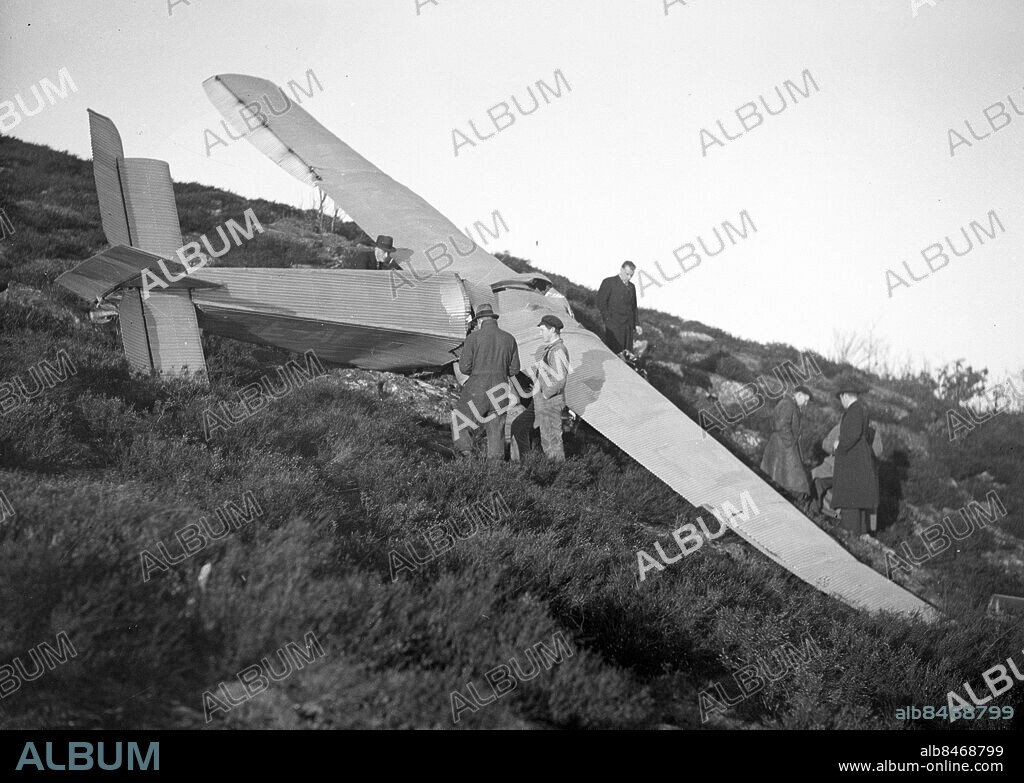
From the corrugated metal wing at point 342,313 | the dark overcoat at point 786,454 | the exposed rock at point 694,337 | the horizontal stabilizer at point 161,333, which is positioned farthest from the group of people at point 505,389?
the exposed rock at point 694,337

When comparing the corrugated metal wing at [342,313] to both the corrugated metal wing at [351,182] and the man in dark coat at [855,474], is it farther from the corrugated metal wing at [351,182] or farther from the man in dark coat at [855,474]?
the man in dark coat at [855,474]

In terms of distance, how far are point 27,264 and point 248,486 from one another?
7.35 meters

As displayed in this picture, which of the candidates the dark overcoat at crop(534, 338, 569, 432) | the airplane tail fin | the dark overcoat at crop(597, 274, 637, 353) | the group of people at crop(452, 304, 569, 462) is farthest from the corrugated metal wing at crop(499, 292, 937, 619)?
the airplane tail fin

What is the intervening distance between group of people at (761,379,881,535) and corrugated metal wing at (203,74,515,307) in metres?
4.97

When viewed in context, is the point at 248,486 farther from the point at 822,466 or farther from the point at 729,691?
the point at 822,466

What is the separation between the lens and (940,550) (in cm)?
1146

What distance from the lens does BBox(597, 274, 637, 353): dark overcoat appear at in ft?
39.5

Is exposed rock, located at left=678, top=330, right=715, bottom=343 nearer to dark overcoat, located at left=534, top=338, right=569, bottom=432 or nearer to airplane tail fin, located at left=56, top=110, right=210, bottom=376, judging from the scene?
dark overcoat, located at left=534, top=338, right=569, bottom=432

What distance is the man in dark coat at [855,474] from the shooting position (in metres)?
11.0

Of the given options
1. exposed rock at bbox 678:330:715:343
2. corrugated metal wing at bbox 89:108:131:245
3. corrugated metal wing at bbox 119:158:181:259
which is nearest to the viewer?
corrugated metal wing at bbox 89:108:131:245

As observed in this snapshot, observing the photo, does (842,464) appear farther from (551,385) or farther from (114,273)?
(114,273)

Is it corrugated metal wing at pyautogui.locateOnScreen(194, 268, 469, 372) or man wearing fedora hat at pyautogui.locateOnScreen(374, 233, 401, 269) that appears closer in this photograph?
corrugated metal wing at pyautogui.locateOnScreen(194, 268, 469, 372)

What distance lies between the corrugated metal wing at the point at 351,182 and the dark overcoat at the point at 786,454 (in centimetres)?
484
